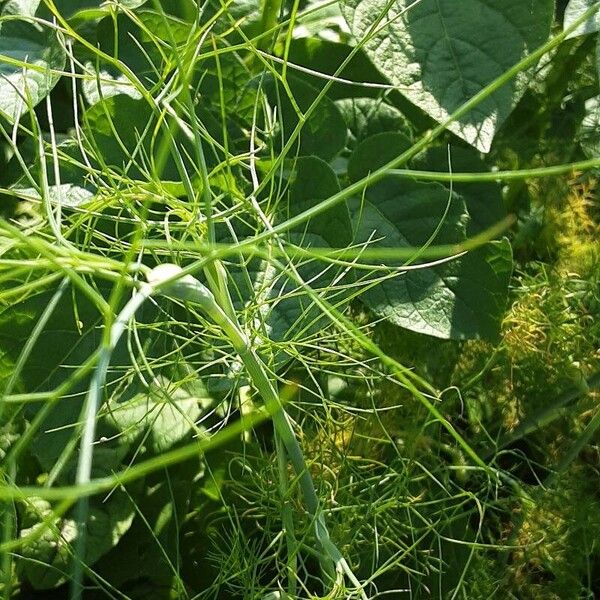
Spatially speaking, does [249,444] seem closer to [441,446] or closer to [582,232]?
[441,446]

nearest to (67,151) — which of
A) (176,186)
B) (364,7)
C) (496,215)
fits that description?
(176,186)

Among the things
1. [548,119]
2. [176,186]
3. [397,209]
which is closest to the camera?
[176,186]

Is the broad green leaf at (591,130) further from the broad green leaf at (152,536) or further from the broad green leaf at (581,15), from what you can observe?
the broad green leaf at (152,536)

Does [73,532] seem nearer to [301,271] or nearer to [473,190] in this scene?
[301,271]

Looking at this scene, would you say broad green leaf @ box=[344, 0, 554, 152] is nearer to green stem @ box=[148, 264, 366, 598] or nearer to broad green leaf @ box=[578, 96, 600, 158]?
broad green leaf @ box=[578, 96, 600, 158]

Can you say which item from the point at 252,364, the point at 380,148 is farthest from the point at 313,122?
the point at 252,364

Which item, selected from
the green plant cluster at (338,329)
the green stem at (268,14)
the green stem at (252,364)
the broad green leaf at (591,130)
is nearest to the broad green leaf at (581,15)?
the green plant cluster at (338,329)
